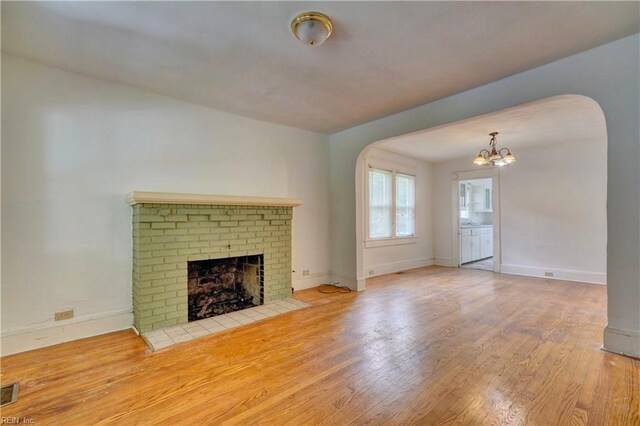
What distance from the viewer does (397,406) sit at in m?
1.73

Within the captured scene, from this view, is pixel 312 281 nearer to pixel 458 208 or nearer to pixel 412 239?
pixel 412 239

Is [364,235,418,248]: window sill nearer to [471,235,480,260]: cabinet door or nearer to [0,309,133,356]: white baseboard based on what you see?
[471,235,480,260]: cabinet door

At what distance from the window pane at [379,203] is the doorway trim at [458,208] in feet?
5.65

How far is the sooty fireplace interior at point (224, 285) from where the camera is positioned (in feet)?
11.6

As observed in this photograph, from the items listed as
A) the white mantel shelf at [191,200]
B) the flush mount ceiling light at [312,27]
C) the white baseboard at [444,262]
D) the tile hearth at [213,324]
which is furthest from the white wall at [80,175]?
the white baseboard at [444,262]

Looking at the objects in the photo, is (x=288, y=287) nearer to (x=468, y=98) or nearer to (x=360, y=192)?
(x=360, y=192)

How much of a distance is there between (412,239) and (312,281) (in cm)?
294

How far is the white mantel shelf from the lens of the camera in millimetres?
2768

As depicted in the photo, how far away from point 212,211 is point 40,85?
1.88 metres

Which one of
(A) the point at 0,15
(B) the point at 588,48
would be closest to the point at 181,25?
(A) the point at 0,15

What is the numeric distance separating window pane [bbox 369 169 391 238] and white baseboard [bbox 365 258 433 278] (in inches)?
24.3

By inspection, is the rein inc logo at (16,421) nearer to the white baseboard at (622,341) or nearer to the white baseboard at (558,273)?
the white baseboard at (622,341)

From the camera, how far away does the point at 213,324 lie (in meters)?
3.05

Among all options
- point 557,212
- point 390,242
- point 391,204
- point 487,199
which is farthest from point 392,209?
point 487,199
